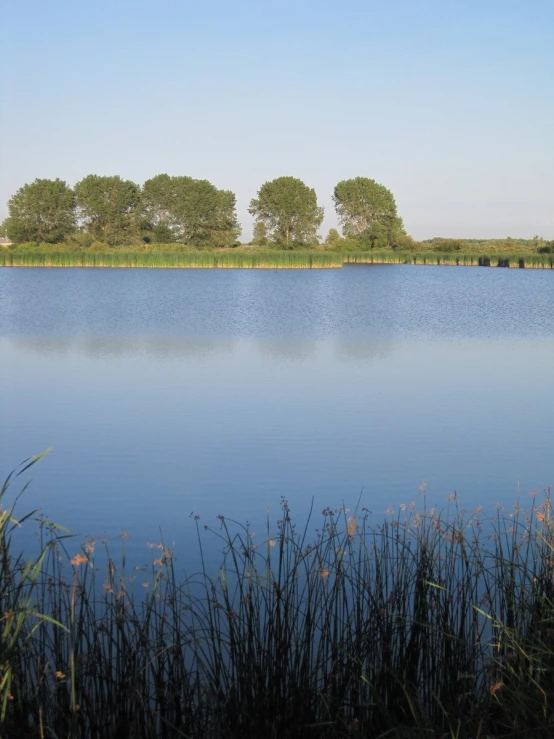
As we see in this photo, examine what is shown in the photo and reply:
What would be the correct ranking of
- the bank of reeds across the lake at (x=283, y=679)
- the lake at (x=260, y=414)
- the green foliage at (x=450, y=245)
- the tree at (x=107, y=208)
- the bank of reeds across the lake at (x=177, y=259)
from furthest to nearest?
the green foliage at (x=450, y=245) < the tree at (x=107, y=208) < the bank of reeds across the lake at (x=177, y=259) < the lake at (x=260, y=414) < the bank of reeds across the lake at (x=283, y=679)

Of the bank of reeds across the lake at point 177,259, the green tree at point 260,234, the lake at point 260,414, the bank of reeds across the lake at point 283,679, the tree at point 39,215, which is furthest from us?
the green tree at point 260,234

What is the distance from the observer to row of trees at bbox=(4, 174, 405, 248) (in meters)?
61.5

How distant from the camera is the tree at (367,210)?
70.9 meters

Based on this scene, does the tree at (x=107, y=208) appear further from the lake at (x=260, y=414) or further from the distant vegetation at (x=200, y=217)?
the lake at (x=260, y=414)

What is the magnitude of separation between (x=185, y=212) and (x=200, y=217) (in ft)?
3.96

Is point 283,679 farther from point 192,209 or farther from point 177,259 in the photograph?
point 192,209

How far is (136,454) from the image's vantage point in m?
6.59

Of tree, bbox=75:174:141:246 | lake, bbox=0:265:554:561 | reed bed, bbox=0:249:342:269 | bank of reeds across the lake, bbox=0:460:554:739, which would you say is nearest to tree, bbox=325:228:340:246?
tree, bbox=75:174:141:246

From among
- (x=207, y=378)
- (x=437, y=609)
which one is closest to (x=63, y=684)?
(x=437, y=609)

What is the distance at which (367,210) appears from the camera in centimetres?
7231

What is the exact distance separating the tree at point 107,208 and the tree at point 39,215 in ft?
4.86

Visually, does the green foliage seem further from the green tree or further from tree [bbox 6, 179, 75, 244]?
tree [bbox 6, 179, 75, 244]

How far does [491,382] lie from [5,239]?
6093 cm

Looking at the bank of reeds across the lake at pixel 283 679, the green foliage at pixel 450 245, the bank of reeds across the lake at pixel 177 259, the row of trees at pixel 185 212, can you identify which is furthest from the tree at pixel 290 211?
the bank of reeds across the lake at pixel 283 679
